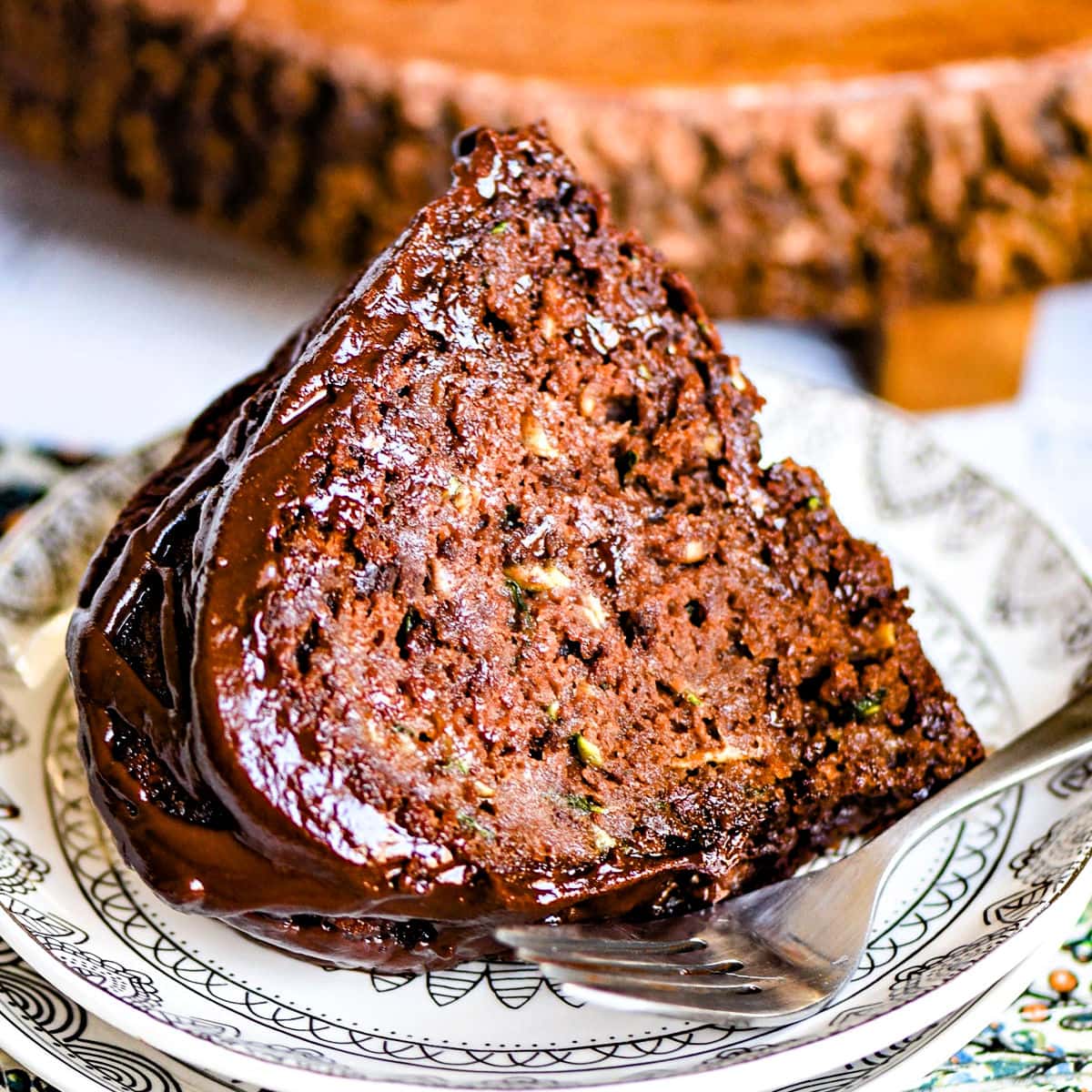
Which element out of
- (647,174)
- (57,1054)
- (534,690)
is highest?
(647,174)

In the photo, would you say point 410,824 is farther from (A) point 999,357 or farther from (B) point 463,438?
(A) point 999,357

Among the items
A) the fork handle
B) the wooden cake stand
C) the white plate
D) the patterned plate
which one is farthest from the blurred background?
the white plate

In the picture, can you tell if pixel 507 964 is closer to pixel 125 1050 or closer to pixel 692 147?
pixel 125 1050

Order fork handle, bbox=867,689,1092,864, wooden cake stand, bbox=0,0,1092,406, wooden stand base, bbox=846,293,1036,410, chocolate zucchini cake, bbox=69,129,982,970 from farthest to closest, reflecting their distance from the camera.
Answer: wooden stand base, bbox=846,293,1036,410, wooden cake stand, bbox=0,0,1092,406, fork handle, bbox=867,689,1092,864, chocolate zucchini cake, bbox=69,129,982,970

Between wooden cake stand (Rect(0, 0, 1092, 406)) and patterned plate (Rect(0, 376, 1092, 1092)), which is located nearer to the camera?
patterned plate (Rect(0, 376, 1092, 1092))

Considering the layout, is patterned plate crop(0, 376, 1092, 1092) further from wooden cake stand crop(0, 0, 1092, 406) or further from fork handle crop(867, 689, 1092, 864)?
wooden cake stand crop(0, 0, 1092, 406)

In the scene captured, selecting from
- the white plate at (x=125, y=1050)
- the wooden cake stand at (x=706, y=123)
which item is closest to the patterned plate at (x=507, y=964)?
the white plate at (x=125, y=1050)

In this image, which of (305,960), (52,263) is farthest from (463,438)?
(52,263)
